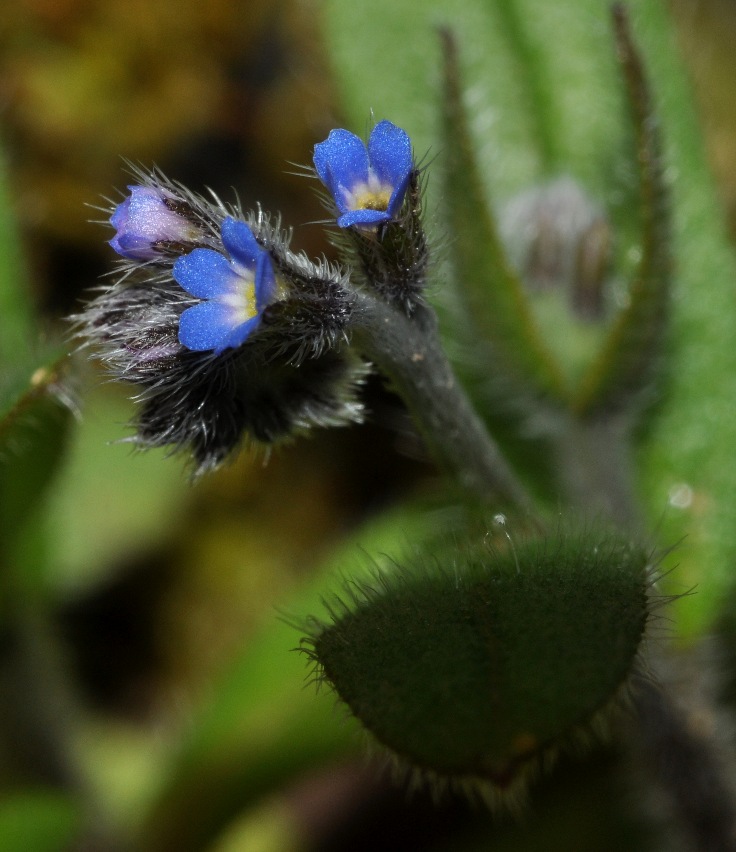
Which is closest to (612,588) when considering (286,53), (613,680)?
(613,680)

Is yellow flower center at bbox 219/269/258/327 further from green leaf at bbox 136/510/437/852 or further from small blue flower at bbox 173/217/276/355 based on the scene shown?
green leaf at bbox 136/510/437/852

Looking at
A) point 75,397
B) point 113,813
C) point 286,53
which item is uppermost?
point 286,53

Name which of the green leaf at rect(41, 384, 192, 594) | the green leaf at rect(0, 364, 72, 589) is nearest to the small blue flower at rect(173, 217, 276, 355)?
the green leaf at rect(0, 364, 72, 589)

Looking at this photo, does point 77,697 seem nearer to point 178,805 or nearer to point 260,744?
point 178,805

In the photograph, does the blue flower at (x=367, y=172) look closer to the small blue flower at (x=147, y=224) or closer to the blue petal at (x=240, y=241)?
the blue petal at (x=240, y=241)

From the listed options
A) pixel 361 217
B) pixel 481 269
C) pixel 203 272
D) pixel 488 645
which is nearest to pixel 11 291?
pixel 481 269

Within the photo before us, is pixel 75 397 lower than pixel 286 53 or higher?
lower

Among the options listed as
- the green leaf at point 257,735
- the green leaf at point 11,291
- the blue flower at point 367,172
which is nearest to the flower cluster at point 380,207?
the blue flower at point 367,172
